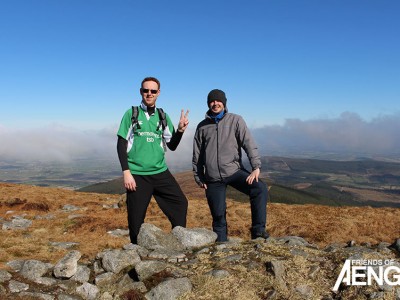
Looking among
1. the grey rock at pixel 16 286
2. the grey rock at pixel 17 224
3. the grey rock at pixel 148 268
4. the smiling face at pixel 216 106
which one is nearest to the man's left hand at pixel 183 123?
the smiling face at pixel 216 106

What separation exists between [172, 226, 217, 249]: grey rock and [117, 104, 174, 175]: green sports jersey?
6.83ft

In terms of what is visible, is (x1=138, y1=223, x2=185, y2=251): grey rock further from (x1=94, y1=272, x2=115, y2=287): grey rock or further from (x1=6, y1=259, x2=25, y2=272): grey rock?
(x1=6, y1=259, x2=25, y2=272): grey rock

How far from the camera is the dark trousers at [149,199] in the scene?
32.7 feet

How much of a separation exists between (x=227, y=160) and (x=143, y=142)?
265cm

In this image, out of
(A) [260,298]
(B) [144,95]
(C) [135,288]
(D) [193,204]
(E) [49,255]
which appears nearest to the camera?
(A) [260,298]

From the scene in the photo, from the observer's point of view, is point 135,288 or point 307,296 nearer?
point 307,296

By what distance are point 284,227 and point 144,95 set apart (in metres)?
15.0

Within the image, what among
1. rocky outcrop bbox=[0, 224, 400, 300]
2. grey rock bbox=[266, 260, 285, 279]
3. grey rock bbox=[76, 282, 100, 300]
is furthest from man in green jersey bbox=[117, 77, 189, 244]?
grey rock bbox=[266, 260, 285, 279]

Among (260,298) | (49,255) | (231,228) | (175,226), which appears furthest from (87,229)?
(260,298)

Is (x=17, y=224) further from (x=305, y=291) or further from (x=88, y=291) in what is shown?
(x=305, y=291)

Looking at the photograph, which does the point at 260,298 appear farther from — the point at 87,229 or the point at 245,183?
the point at 87,229

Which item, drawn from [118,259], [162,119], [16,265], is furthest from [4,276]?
[162,119]

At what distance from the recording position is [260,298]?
7.06 m

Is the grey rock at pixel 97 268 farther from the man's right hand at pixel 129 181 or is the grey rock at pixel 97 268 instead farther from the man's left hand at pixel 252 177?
the man's left hand at pixel 252 177
